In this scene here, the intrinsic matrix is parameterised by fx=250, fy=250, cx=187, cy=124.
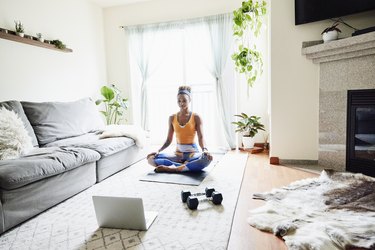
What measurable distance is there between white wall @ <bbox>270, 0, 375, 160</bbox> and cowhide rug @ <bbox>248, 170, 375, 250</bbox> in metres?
0.68

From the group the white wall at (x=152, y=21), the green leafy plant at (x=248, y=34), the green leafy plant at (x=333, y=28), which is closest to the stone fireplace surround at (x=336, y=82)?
the green leafy plant at (x=333, y=28)

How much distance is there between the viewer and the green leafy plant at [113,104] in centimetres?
401

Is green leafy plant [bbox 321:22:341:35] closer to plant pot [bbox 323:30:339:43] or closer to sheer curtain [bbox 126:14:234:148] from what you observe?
plant pot [bbox 323:30:339:43]

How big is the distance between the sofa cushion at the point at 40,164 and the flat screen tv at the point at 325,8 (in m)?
2.61

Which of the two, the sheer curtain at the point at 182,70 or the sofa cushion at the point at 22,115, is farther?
the sheer curtain at the point at 182,70

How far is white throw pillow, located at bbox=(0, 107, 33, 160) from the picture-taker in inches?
79.6

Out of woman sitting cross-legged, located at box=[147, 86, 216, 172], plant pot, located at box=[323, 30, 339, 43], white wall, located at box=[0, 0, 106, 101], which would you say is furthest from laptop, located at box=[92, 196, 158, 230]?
plant pot, located at box=[323, 30, 339, 43]

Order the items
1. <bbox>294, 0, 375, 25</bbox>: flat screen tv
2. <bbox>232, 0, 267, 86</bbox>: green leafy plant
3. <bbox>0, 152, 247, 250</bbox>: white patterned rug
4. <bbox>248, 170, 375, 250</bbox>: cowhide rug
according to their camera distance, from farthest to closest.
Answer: <bbox>232, 0, 267, 86</bbox>: green leafy plant → <bbox>294, 0, 375, 25</bbox>: flat screen tv → <bbox>0, 152, 247, 250</bbox>: white patterned rug → <bbox>248, 170, 375, 250</bbox>: cowhide rug

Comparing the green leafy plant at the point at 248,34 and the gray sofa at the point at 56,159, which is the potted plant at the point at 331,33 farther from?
the gray sofa at the point at 56,159

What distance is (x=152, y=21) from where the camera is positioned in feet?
13.8

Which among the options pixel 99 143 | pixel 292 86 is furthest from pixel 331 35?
pixel 99 143

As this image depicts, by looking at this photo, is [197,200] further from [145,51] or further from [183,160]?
[145,51]

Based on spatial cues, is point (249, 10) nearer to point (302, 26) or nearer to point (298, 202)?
point (302, 26)

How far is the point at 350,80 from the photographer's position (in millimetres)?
2545
